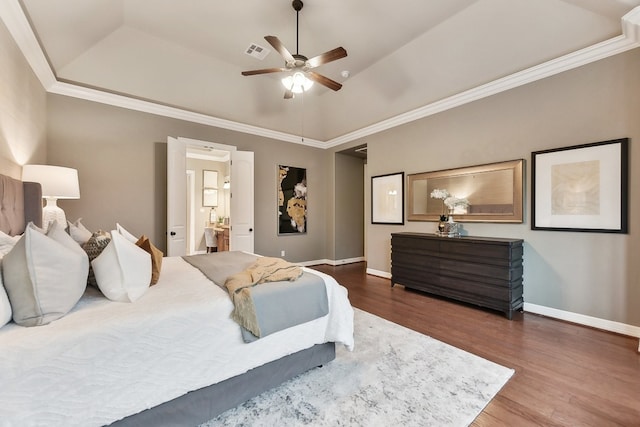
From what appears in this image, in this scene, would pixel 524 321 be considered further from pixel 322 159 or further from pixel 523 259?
pixel 322 159

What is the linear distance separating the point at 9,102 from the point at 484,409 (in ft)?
14.0

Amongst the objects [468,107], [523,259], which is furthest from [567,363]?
[468,107]

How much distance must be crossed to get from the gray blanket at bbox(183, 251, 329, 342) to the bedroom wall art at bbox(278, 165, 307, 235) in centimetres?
344

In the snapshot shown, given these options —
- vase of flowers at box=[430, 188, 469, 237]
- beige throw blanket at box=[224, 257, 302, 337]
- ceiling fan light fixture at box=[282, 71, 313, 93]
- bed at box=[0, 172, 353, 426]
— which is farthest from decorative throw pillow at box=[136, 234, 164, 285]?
vase of flowers at box=[430, 188, 469, 237]

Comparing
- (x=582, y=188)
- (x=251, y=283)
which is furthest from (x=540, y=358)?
(x=251, y=283)

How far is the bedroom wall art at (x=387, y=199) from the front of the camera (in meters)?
4.66

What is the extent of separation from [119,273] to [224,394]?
904mm

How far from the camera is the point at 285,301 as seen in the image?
1712 millimetres

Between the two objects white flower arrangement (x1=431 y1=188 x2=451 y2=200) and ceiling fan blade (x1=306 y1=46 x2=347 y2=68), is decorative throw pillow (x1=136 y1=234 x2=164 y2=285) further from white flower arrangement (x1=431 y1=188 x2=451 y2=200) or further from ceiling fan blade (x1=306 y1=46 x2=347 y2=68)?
white flower arrangement (x1=431 y1=188 x2=451 y2=200)

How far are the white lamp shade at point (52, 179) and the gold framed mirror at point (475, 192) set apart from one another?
4424 millimetres

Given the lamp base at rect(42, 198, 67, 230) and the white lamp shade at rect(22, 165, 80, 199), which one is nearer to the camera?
the white lamp shade at rect(22, 165, 80, 199)

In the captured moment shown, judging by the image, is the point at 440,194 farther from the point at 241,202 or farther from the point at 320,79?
the point at 241,202

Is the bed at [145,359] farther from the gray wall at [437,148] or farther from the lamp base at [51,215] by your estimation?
the gray wall at [437,148]

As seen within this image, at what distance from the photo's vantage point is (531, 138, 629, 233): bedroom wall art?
2.61m
